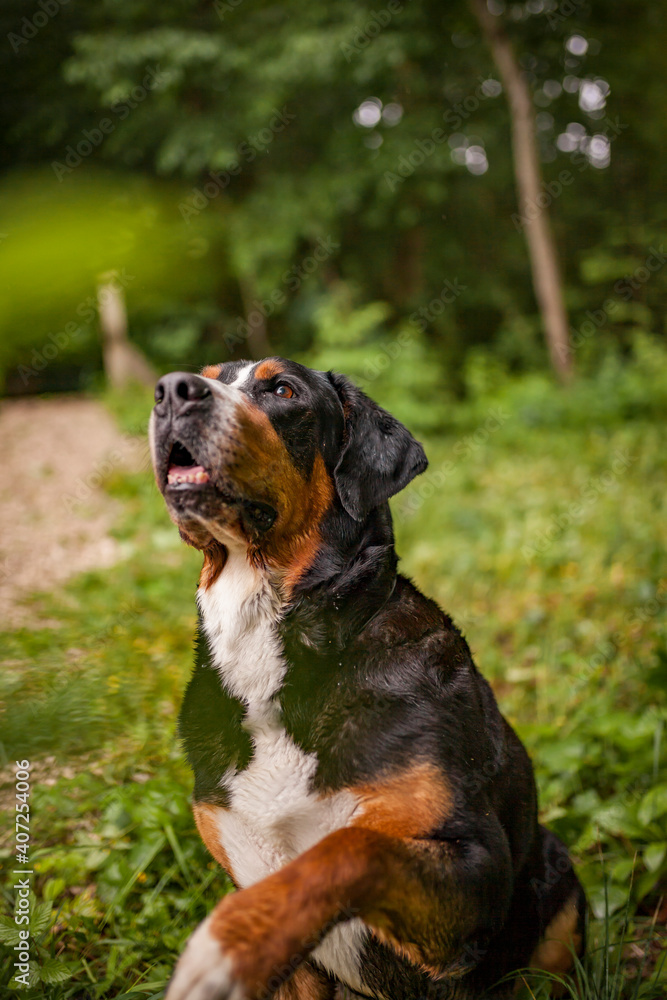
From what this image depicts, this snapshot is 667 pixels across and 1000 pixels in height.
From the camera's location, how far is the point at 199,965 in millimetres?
1414

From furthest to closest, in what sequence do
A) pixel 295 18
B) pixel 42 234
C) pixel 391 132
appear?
pixel 391 132 < pixel 295 18 < pixel 42 234

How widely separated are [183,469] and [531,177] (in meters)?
12.2

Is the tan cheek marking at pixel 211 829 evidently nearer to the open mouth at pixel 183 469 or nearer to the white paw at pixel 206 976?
the white paw at pixel 206 976

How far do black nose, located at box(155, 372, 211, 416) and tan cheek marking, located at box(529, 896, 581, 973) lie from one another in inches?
79.8

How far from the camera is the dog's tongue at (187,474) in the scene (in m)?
2.11

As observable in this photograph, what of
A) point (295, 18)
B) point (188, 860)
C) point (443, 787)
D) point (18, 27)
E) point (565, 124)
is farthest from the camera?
point (565, 124)

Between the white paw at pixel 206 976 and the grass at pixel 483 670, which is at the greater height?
the white paw at pixel 206 976

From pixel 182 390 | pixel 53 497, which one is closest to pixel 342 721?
pixel 182 390

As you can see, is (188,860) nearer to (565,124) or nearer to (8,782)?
(8,782)

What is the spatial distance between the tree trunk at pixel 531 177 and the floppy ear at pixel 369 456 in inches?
412

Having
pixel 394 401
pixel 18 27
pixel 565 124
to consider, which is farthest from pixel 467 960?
pixel 565 124

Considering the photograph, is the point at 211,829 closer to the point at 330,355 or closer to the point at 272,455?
the point at 272,455

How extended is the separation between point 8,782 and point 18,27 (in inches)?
63.6

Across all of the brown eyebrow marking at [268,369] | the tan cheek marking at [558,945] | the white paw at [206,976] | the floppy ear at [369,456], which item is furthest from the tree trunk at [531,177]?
the white paw at [206,976]
